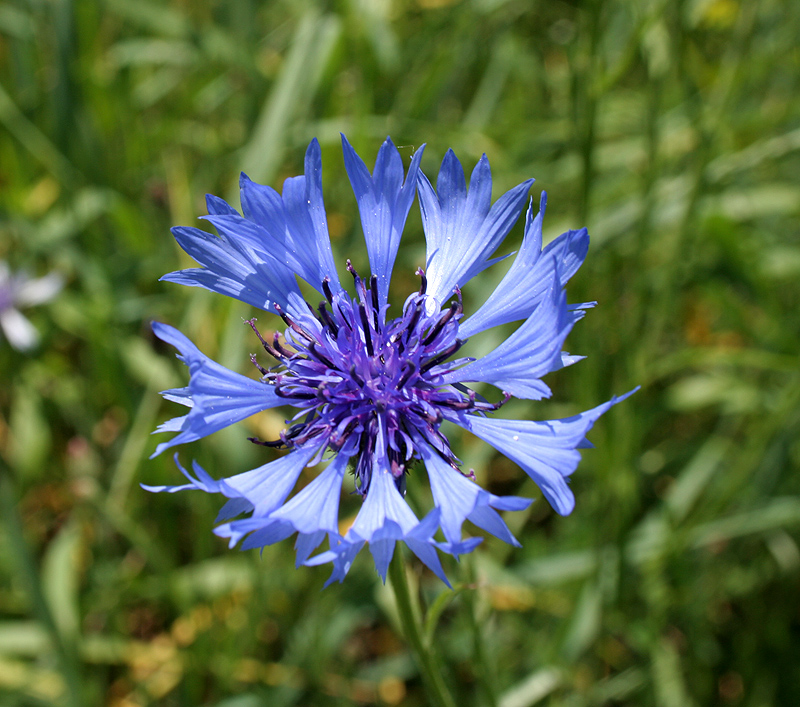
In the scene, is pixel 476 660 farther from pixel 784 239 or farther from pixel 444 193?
pixel 784 239

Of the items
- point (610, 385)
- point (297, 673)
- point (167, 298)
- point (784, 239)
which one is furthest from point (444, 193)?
point (784, 239)

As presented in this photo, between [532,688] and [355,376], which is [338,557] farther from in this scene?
[532,688]

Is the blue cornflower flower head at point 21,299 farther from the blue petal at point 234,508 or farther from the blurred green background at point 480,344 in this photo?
the blue petal at point 234,508

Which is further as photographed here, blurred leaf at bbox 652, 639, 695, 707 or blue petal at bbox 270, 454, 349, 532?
blurred leaf at bbox 652, 639, 695, 707

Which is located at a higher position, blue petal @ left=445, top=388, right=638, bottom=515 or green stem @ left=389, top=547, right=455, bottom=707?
blue petal @ left=445, top=388, right=638, bottom=515

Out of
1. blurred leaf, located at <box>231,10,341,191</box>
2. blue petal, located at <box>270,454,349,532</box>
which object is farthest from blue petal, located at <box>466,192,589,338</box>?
blurred leaf, located at <box>231,10,341,191</box>

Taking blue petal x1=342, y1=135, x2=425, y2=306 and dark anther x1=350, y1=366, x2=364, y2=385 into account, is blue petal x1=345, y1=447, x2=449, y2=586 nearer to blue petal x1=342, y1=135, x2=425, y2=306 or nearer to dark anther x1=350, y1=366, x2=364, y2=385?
dark anther x1=350, y1=366, x2=364, y2=385

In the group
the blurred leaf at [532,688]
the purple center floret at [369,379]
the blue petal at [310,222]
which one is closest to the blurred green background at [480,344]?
the blurred leaf at [532,688]
